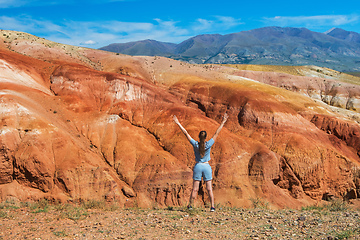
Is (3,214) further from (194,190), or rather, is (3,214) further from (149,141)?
(149,141)

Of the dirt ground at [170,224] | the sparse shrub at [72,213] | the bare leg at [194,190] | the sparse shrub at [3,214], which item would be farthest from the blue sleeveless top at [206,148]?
the sparse shrub at [3,214]

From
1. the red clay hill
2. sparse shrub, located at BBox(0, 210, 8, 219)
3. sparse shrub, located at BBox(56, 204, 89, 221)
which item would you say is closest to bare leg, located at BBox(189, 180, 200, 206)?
sparse shrub, located at BBox(56, 204, 89, 221)

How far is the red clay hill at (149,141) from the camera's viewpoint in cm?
1928

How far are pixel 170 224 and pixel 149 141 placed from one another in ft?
61.1

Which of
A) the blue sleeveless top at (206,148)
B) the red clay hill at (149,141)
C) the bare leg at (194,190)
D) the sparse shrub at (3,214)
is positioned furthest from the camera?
the red clay hill at (149,141)

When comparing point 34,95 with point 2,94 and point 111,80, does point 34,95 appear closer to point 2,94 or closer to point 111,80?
point 2,94

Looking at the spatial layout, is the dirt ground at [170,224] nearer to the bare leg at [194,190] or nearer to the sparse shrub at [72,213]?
the sparse shrub at [72,213]

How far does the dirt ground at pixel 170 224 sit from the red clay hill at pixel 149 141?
11.8 metres

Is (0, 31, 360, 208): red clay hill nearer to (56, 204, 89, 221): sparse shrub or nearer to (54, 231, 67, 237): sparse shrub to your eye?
(56, 204, 89, 221): sparse shrub

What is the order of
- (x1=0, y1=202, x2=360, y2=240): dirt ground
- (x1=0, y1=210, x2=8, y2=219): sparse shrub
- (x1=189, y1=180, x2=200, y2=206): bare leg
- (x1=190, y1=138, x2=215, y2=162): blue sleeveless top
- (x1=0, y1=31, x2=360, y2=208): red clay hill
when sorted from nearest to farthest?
(x1=0, y1=202, x2=360, y2=240): dirt ground
(x1=0, y1=210, x2=8, y2=219): sparse shrub
(x1=190, y1=138, x2=215, y2=162): blue sleeveless top
(x1=189, y1=180, x2=200, y2=206): bare leg
(x1=0, y1=31, x2=360, y2=208): red clay hill

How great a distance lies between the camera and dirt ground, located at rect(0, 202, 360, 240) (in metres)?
6.30

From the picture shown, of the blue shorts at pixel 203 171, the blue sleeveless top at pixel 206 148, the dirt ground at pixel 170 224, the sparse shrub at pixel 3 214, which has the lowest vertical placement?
the dirt ground at pixel 170 224

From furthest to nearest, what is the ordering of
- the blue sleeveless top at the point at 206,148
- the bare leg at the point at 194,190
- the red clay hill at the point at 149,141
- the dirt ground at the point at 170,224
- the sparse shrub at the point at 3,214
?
the red clay hill at the point at 149,141 < the bare leg at the point at 194,190 < the blue sleeveless top at the point at 206,148 < the sparse shrub at the point at 3,214 < the dirt ground at the point at 170,224

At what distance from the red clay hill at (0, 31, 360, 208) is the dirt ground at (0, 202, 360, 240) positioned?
11846mm
